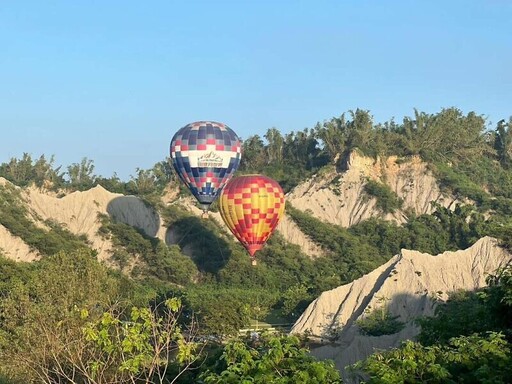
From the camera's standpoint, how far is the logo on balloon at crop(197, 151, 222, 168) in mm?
52938

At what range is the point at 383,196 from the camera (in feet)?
260

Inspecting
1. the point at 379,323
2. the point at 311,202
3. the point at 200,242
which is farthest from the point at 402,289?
the point at 311,202

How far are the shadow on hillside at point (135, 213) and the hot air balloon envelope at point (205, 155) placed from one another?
21.1 m

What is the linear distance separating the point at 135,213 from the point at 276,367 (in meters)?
62.7

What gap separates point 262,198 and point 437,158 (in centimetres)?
3829

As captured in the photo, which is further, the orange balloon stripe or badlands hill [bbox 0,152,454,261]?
badlands hill [bbox 0,152,454,261]

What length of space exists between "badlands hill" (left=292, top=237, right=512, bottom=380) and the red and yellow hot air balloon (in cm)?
651

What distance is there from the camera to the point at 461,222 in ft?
240

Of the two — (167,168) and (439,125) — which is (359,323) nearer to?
(439,125)

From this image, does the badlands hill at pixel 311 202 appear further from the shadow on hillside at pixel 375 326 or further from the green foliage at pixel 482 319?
the green foliage at pixel 482 319

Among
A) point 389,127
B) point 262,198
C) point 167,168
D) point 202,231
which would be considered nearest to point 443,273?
point 262,198

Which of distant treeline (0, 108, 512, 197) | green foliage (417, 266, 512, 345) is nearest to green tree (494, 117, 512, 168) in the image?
distant treeline (0, 108, 512, 197)

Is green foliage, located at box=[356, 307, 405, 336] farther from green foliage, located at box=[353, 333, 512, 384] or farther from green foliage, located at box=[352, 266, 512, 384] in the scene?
green foliage, located at box=[353, 333, 512, 384]

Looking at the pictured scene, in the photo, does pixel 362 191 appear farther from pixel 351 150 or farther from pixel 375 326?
pixel 375 326
